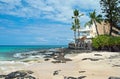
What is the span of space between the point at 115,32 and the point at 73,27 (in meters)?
15.4

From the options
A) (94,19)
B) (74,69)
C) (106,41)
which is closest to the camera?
(74,69)

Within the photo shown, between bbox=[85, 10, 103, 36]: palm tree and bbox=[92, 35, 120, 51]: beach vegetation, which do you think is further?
bbox=[85, 10, 103, 36]: palm tree

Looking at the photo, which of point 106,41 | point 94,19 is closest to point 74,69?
point 106,41

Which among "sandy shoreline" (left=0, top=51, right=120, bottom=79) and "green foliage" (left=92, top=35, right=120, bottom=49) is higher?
"green foliage" (left=92, top=35, right=120, bottom=49)

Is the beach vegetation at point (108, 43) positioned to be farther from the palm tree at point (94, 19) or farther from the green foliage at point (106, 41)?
the palm tree at point (94, 19)

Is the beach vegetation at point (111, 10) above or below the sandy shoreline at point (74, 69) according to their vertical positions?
above

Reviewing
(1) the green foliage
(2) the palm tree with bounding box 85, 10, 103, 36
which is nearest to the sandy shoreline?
(1) the green foliage

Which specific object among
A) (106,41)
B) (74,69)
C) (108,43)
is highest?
(106,41)

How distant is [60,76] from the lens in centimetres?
2261

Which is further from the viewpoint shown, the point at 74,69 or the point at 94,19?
the point at 94,19

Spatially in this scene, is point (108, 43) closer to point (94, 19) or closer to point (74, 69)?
point (94, 19)

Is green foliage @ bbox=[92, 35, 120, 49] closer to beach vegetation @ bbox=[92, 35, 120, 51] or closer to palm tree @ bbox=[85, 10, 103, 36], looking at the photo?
beach vegetation @ bbox=[92, 35, 120, 51]

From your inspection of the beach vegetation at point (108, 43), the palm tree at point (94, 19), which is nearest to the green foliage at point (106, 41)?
the beach vegetation at point (108, 43)

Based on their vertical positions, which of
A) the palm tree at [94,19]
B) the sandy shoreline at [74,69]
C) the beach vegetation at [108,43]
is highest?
the palm tree at [94,19]
